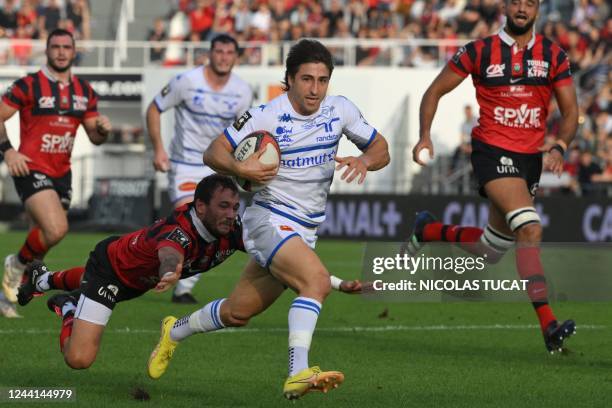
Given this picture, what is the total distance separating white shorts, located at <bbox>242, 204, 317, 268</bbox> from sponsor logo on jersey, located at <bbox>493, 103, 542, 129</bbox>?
9.01ft

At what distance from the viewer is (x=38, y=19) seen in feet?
105

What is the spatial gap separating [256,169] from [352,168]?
1.78 feet

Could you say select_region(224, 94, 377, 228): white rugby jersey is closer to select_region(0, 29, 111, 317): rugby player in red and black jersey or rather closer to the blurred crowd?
select_region(0, 29, 111, 317): rugby player in red and black jersey

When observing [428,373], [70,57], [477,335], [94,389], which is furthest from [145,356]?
[70,57]

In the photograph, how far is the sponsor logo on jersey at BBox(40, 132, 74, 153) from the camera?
38.5 ft

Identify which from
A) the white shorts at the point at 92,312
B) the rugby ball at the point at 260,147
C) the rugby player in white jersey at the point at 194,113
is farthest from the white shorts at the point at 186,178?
the rugby ball at the point at 260,147

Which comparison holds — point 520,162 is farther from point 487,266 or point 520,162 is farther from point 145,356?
point 145,356

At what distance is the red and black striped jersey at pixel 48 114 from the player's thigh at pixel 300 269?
5.07 m

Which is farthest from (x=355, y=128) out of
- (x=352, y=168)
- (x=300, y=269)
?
(x=300, y=269)

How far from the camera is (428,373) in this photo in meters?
8.35

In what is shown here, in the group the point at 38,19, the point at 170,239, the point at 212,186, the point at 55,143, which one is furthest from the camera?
the point at 38,19

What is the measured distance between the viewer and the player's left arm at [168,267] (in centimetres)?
667

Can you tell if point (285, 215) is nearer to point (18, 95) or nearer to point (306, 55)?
point (306, 55)

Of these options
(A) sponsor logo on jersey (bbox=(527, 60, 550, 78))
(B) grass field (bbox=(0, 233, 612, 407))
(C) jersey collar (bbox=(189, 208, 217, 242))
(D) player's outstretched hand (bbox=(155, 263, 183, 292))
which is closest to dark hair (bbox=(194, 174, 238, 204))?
(C) jersey collar (bbox=(189, 208, 217, 242))
